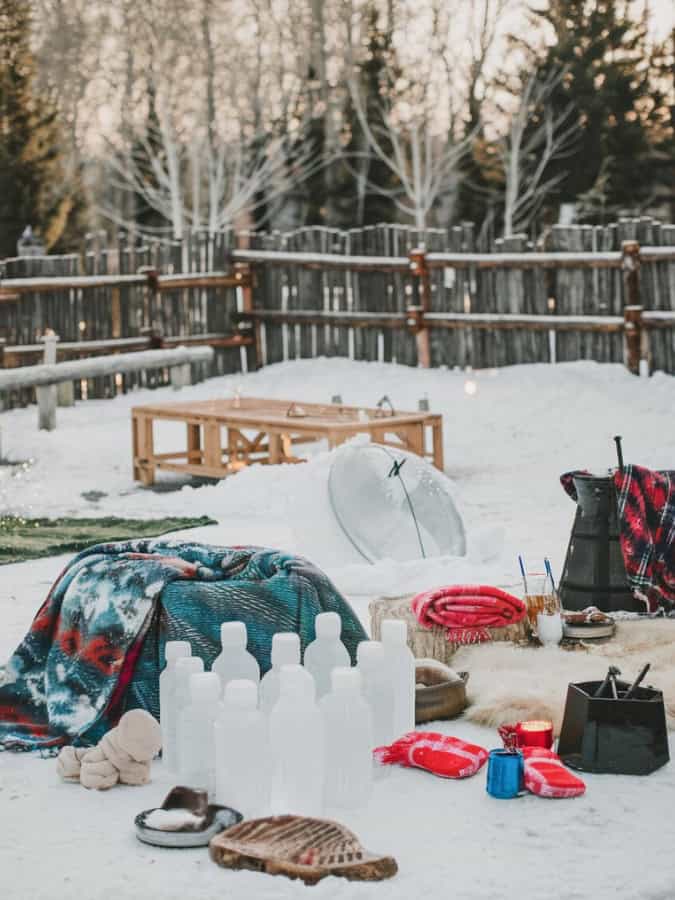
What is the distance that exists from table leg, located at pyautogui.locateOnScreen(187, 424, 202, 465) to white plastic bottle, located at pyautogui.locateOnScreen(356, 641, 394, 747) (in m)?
7.26

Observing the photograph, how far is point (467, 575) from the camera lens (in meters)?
7.89

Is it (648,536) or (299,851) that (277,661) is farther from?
(648,536)

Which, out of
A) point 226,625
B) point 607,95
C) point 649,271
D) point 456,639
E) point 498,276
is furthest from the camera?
point 607,95

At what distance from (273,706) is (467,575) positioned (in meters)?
2.93

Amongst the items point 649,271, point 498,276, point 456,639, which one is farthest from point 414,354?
point 456,639

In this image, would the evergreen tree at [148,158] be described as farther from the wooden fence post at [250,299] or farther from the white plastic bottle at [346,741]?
the white plastic bottle at [346,741]

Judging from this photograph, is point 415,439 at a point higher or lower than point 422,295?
lower

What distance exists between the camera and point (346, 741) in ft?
15.7

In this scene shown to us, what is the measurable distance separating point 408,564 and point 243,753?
345cm

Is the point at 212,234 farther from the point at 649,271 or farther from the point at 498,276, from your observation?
the point at 649,271

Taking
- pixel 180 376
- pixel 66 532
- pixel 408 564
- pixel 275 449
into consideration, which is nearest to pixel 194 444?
pixel 275 449

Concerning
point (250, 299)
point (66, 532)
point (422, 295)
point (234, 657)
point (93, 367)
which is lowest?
point (66, 532)

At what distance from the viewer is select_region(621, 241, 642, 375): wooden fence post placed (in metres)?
15.2

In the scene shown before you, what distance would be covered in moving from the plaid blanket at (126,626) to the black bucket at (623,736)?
972mm
